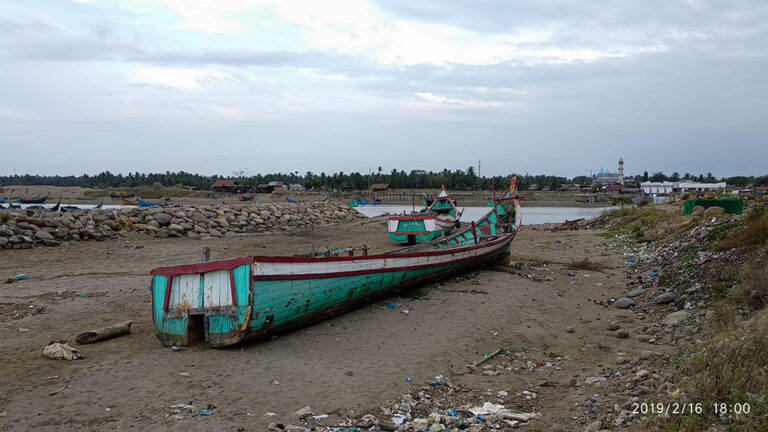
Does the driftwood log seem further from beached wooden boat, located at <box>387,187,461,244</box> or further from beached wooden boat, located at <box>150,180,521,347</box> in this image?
beached wooden boat, located at <box>387,187,461,244</box>

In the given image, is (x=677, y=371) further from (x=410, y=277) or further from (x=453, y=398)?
(x=410, y=277)

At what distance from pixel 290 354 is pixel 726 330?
551 centimetres

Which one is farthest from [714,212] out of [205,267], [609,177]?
[609,177]

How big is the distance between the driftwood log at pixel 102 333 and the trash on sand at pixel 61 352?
0.47 meters

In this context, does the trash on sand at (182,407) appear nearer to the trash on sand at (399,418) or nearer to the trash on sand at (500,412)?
the trash on sand at (399,418)

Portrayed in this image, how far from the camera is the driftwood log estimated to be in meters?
7.33

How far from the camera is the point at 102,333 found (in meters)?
7.49

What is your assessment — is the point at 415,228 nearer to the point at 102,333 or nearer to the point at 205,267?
the point at 205,267

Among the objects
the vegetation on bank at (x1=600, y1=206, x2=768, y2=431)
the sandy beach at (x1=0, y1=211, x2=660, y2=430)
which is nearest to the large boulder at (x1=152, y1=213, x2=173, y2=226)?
the sandy beach at (x1=0, y1=211, x2=660, y2=430)

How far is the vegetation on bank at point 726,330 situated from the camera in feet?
13.2

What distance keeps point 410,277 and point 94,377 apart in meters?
5.93

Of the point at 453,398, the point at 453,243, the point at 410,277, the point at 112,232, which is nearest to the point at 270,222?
the point at 112,232

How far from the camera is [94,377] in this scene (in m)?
6.06

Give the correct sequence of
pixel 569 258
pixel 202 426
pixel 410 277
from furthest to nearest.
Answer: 1. pixel 569 258
2. pixel 410 277
3. pixel 202 426
